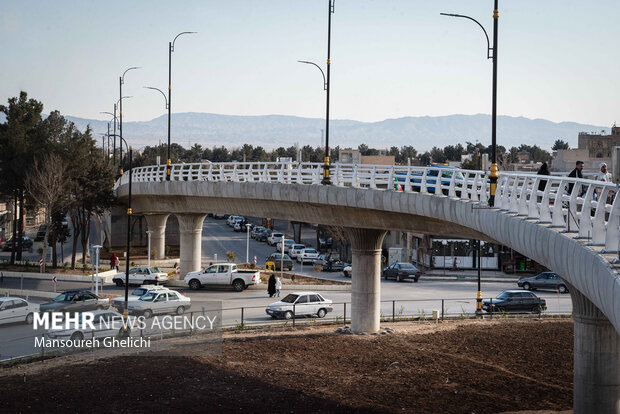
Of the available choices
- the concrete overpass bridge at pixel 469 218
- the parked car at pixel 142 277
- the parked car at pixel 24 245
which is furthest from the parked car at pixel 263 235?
the parked car at pixel 142 277

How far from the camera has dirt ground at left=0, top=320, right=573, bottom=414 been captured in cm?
2168

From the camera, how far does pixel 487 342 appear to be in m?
30.6

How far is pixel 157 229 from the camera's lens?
200 feet

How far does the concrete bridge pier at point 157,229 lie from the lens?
60.3 m

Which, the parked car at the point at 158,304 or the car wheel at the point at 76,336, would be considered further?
the parked car at the point at 158,304

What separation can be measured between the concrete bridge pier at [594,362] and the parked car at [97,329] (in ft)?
56.4

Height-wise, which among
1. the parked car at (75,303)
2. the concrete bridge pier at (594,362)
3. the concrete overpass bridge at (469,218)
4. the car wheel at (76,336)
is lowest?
the car wheel at (76,336)

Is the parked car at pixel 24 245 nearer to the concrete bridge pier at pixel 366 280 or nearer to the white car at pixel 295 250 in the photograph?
the white car at pixel 295 250

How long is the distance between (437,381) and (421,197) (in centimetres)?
607

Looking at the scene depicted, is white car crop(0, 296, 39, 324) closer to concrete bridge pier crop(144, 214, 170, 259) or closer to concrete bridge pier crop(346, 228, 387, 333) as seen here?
concrete bridge pier crop(346, 228, 387, 333)

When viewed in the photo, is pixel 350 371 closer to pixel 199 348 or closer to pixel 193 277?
pixel 199 348

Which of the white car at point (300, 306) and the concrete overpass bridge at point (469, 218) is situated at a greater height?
the concrete overpass bridge at point (469, 218)

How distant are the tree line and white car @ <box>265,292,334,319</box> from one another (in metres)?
24.5

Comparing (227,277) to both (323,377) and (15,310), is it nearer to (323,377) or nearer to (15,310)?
(15,310)
